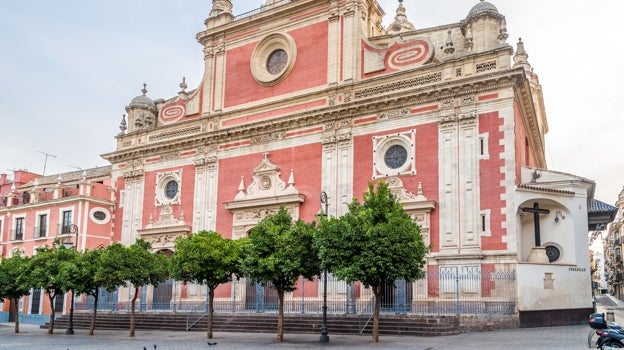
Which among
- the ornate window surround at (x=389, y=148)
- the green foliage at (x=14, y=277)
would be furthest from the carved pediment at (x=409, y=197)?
the green foliage at (x=14, y=277)

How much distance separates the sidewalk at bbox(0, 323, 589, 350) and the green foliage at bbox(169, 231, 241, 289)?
216 centimetres

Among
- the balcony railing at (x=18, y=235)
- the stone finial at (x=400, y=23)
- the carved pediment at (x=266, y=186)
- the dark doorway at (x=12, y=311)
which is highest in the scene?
the stone finial at (x=400, y=23)

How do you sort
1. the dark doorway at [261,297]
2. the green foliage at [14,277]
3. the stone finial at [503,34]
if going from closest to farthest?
the stone finial at [503,34]
the green foliage at [14,277]
the dark doorway at [261,297]

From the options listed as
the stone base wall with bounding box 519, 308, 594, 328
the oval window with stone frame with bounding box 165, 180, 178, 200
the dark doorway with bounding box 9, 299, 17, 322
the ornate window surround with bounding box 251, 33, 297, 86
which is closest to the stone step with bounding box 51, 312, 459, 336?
the stone base wall with bounding box 519, 308, 594, 328

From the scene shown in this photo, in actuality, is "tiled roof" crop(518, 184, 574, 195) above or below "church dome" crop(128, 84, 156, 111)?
below

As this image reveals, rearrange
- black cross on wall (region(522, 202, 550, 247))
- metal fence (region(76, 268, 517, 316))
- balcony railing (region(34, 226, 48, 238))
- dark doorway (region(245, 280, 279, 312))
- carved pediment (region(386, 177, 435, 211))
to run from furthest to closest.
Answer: balcony railing (region(34, 226, 48, 238))
dark doorway (region(245, 280, 279, 312))
black cross on wall (region(522, 202, 550, 247))
carved pediment (region(386, 177, 435, 211))
metal fence (region(76, 268, 517, 316))

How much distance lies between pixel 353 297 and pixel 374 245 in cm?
772

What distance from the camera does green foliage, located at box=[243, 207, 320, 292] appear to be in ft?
62.8

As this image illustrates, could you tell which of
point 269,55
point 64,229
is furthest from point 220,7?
point 64,229

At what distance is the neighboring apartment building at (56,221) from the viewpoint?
34.3m

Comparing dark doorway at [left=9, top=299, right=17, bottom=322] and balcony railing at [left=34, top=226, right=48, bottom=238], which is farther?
dark doorway at [left=9, top=299, right=17, bottom=322]

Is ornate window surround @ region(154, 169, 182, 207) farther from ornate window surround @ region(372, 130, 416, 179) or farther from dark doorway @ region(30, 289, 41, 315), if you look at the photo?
ornate window surround @ region(372, 130, 416, 179)

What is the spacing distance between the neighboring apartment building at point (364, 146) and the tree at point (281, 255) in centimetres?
616

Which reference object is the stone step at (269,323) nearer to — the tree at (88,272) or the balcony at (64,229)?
the tree at (88,272)
